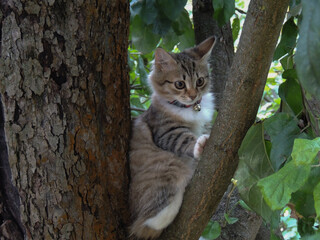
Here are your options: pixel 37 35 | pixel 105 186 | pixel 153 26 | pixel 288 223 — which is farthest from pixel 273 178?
pixel 288 223

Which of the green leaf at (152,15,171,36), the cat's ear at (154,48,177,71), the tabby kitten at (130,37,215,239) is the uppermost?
the green leaf at (152,15,171,36)

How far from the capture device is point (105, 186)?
4.83 feet

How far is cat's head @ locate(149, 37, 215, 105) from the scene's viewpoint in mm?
2260

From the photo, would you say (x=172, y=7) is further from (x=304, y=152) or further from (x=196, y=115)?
(x=304, y=152)

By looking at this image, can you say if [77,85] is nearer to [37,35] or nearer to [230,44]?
[37,35]

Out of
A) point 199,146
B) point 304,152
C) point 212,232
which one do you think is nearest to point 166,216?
point 212,232

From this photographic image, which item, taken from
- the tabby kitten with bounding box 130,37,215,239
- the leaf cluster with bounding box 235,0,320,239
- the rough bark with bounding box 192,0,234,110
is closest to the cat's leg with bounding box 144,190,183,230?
the tabby kitten with bounding box 130,37,215,239

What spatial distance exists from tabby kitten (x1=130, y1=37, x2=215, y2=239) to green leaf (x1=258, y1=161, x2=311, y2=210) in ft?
2.25

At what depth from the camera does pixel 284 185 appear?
Answer: 92 cm

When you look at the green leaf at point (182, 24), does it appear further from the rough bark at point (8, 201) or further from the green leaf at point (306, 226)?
the green leaf at point (306, 226)

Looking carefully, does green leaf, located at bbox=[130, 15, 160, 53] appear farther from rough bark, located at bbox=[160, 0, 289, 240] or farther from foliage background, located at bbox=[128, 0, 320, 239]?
rough bark, located at bbox=[160, 0, 289, 240]

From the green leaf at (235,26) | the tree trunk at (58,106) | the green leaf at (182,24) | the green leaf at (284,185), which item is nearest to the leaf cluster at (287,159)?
the green leaf at (284,185)

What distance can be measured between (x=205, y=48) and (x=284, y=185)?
57.1 inches

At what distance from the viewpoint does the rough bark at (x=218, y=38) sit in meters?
2.35
